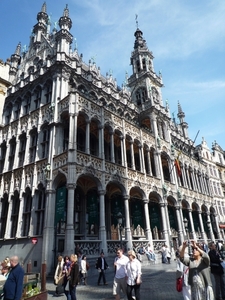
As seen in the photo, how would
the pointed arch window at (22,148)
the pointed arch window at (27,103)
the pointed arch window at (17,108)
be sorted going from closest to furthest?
the pointed arch window at (22,148) → the pointed arch window at (27,103) → the pointed arch window at (17,108)

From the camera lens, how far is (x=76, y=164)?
17.4 m

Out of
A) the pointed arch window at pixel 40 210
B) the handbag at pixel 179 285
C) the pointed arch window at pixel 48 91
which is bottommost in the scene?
the handbag at pixel 179 285

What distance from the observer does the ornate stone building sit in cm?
1778

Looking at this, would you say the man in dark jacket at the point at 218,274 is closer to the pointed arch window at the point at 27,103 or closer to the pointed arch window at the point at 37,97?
the pointed arch window at the point at 37,97

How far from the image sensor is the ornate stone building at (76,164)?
1778 centimetres

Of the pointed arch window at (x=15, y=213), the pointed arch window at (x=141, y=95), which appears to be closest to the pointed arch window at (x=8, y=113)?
the pointed arch window at (x=15, y=213)

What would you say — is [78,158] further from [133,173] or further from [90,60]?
[90,60]

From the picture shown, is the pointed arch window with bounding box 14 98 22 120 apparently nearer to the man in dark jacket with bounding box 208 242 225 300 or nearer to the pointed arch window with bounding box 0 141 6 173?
the pointed arch window with bounding box 0 141 6 173

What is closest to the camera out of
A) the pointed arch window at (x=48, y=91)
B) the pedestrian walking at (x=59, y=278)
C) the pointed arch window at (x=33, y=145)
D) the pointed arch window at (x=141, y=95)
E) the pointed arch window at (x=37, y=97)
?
the pedestrian walking at (x=59, y=278)

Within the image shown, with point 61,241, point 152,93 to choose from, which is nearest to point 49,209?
point 61,241

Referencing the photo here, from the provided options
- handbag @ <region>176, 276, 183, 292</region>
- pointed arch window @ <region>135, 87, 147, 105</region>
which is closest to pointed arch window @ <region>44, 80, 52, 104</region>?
pointed arch window @ <region>135, 87, 147, 105</region>

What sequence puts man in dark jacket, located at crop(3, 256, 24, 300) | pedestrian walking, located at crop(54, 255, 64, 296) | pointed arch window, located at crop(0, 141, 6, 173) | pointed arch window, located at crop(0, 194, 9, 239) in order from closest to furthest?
man in dark jacket, located at crop(3, 256, 24, 300), pedestrian walking, located at crop(54, 255, 64, 296), pointed arch window, located at crop(0, 194, 9, 239), pointed arch window, located at crop(0, 141, 6, 173)

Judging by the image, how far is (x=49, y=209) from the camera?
17.3m

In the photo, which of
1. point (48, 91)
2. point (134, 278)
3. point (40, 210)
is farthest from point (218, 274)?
point (48, 91)
